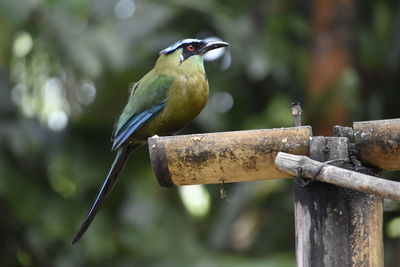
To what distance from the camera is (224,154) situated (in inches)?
119

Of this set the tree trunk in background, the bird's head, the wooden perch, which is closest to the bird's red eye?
the bird's head

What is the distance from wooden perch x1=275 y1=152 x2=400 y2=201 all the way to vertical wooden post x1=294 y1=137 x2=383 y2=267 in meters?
0.10

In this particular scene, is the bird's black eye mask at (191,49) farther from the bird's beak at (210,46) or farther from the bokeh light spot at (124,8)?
the bokeh light spot at (124,8)

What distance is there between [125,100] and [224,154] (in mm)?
3694

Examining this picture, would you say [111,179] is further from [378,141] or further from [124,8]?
[124,8]

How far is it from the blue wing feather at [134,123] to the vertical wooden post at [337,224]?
1720mm

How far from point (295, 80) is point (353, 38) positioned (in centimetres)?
76

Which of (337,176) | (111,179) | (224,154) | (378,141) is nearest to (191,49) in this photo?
(111,179)

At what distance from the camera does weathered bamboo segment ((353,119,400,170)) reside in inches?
111

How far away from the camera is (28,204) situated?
6527 millimetres

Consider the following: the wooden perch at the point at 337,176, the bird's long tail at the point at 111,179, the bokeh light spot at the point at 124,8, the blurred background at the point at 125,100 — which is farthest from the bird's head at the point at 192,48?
the bokeh light spot at the point at 124,8

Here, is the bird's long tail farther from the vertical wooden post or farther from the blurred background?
the blurred background

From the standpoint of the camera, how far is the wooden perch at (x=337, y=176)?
246cm

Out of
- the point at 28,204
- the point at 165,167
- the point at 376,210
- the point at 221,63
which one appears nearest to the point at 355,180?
the point at 376,210
